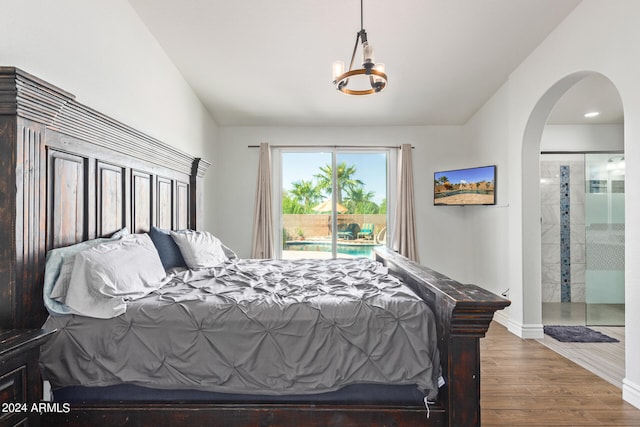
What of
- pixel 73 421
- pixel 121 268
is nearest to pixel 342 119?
pixel 121 268

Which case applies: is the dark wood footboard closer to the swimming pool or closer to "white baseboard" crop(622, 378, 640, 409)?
"white baseboard" crop(622, 378, 640, 409)

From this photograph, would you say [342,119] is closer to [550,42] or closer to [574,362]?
[550,42]

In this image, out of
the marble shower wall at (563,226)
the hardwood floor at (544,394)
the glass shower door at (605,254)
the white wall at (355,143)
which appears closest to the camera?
the hardwood floor at (544,394)

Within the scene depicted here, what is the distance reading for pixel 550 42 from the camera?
3.11 m

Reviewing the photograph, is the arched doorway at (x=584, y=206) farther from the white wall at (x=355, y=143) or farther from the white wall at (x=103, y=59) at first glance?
the white wall at (x=103, y=59)

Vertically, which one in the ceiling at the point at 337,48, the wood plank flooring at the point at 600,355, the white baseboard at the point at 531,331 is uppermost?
the ceiling at the point at 337,48

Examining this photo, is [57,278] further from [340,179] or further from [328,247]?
[340,179]

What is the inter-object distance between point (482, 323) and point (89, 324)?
71.6 inches

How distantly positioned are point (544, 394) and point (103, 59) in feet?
12.7

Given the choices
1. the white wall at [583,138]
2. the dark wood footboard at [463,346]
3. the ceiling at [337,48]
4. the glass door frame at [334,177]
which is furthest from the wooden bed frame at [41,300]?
the white wall at [583,138]

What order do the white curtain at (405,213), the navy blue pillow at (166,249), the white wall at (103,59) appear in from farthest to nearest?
the white curtain at (405,213) < the navy blue pillow at (166,249) < the white wall at (103,59)

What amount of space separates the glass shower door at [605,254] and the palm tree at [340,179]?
2.87 m

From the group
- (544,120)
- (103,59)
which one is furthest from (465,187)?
(103,59)

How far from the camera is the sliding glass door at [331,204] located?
17.1 ft
